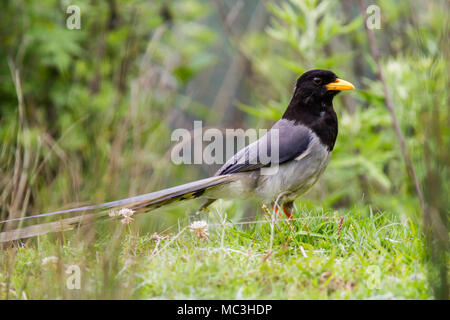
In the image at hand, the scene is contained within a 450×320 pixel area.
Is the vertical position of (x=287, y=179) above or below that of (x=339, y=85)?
below

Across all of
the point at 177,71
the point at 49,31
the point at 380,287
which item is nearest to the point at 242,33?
the point at 177,71

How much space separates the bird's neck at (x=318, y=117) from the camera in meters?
5.10

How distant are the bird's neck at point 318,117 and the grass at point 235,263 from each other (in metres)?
1.19

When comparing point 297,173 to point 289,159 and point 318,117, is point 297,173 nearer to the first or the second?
point 289,159

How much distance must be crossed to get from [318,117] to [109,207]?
2303mm

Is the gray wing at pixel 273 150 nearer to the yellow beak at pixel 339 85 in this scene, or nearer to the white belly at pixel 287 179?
the white belly at pixel 287 179

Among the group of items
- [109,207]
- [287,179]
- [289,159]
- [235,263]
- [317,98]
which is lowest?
[235,263]

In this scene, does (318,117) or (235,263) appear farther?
(318,117)

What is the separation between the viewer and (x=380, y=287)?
3094 mm

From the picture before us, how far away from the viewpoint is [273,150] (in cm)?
499

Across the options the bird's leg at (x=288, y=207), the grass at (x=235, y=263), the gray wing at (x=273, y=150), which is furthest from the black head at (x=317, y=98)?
the grass at (x=235, y=263)

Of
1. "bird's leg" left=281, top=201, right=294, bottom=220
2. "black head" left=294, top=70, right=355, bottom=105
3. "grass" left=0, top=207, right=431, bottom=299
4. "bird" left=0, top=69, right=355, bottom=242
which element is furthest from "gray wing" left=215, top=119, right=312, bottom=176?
"grass" left=0, top=207, right=431, bottom=299

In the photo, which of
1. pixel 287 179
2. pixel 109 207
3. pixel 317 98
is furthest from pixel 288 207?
pixel 109 207

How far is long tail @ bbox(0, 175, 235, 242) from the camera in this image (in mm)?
3603
